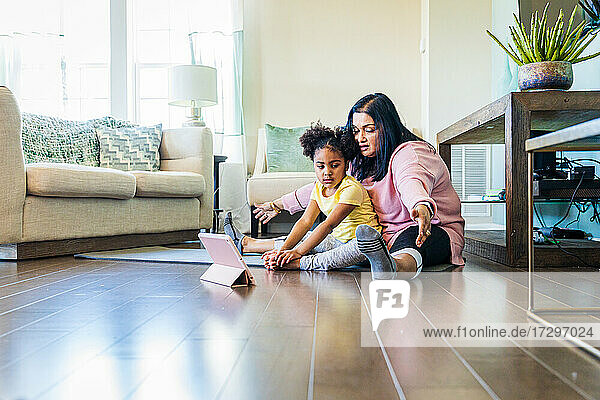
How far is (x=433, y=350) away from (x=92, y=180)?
2.26 m

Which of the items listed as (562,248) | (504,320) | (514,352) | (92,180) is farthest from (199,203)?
(514,352)

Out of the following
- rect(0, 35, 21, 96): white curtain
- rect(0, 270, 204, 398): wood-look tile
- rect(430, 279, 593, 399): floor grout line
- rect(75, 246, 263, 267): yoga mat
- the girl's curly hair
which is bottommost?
rect(75, 246, 263, 267): yoga mat

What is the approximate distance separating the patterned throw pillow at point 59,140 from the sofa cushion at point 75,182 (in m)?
0.59

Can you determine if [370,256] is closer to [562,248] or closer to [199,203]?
[562,248]

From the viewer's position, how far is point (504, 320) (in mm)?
1310

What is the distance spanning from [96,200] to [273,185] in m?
1.51

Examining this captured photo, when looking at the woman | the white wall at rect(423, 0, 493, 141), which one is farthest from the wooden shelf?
the white wall at rect(423, 0, 493, 141)

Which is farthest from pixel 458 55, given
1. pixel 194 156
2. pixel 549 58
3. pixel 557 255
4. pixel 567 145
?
pixel 567 145

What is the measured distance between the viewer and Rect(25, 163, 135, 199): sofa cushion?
2.71 m

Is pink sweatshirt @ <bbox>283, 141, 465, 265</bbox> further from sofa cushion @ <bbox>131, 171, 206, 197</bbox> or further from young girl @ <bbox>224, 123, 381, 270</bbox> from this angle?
sofa cushion @ <bbox>131, 171, 206, 197</bbox>

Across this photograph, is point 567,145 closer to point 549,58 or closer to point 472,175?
point 549,58

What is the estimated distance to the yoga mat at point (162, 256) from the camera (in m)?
2.58

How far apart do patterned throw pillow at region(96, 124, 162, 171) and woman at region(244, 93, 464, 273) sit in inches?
71.5

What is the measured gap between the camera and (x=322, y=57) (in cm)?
536
